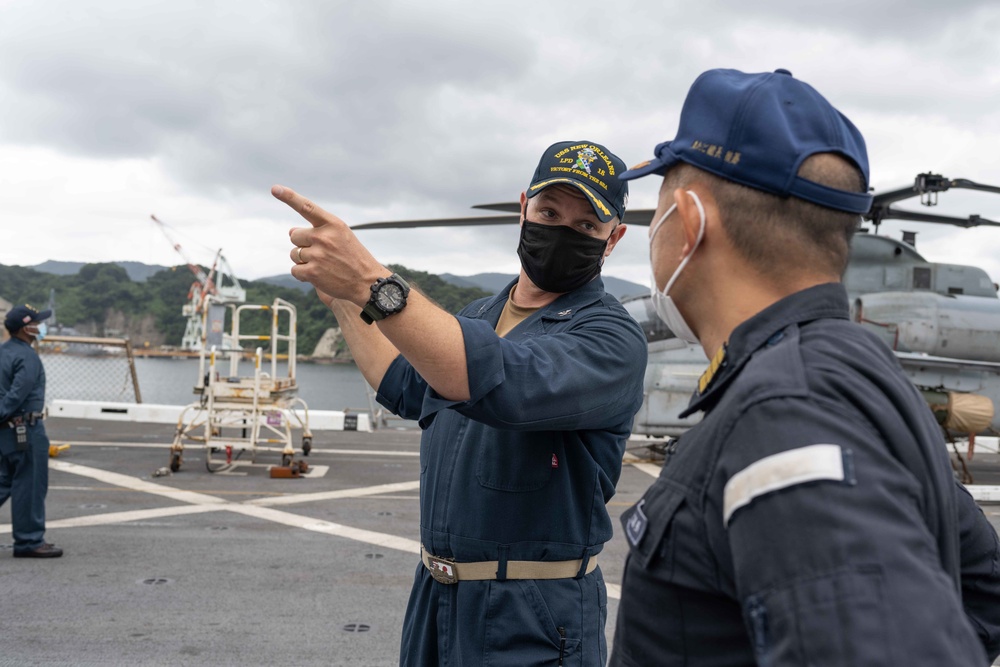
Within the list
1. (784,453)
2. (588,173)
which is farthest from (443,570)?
(784,453)

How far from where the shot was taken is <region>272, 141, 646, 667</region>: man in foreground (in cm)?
194

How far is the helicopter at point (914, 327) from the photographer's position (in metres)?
12.4

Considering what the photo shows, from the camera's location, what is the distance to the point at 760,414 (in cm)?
96

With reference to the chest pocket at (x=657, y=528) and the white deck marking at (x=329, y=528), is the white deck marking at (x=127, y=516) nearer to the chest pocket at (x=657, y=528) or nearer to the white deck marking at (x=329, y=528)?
the white deck marking at (x=329, y=528)

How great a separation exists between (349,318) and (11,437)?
18.7ft

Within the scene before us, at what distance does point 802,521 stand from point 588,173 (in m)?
1.54

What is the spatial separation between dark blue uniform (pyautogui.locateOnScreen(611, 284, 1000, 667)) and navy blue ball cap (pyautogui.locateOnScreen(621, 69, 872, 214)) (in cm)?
16

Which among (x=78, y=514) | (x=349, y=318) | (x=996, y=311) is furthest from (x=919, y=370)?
(x=349, y=318)

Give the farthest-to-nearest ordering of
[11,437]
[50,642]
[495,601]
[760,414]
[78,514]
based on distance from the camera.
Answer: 1. [78,514]
2. [11,437]
3. [50,642]
4. [495,601]
5. [760,414]

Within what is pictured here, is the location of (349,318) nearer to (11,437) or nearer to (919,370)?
(11,437)

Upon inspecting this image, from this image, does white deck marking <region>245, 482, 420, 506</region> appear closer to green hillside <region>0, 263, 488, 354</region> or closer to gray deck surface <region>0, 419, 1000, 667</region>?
gray deck surface <region>0, 419, 1000, 667</region>

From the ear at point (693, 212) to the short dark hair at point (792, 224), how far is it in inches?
0.7

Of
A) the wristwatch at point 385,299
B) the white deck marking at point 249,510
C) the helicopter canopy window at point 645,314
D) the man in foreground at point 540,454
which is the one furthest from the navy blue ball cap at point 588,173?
the helicopter canopy window at point 645,314

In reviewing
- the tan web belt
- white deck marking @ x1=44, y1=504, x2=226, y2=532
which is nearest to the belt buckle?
the tan web belt
